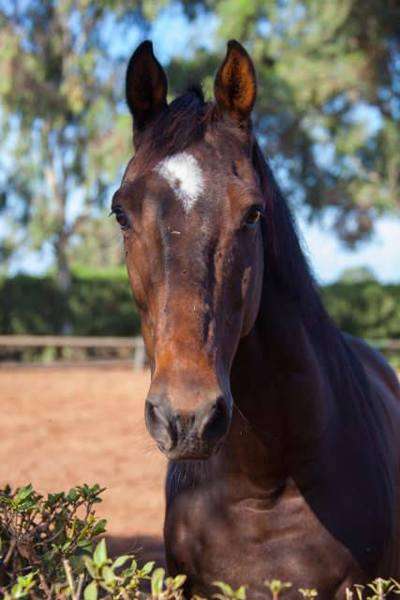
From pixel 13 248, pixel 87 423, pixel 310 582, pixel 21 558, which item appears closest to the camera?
pixel 21 558

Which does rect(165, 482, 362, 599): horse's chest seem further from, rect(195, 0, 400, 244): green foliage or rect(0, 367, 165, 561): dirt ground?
rect(195, 0, 400, 244): green foliage

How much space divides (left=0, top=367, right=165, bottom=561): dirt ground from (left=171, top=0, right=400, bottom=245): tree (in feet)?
27.0

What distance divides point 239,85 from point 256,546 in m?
1.49

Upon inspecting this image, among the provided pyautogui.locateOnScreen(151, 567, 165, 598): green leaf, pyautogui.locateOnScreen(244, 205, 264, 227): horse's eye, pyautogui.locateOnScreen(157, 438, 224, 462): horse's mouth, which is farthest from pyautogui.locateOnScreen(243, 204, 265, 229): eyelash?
pyautogui.locateOnScreen(151, 567, 165, 598): green leaf

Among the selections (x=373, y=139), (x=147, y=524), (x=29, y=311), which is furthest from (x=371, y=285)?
(x=147, y=524)

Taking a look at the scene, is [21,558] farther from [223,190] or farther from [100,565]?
[223,190]

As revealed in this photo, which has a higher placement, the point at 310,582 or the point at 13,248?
the point at 13,248

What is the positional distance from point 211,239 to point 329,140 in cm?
2652

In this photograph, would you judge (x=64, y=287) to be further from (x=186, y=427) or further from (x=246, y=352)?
(x=186, y=427)

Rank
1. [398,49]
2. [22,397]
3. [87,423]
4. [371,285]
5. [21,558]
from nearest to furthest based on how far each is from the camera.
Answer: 1. [21,558]
2. [87,423]
3. [22,397]
4. [398,49]
5. [371,285]

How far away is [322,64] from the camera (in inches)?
850

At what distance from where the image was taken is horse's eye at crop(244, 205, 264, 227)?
217 cm

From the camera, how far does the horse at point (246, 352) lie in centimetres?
210

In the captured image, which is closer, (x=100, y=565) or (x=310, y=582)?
(x=100, y=565)
